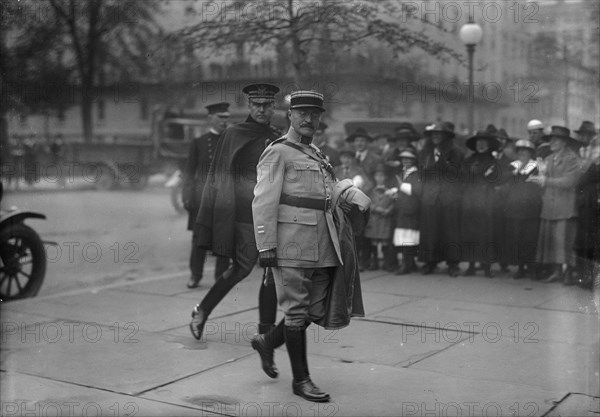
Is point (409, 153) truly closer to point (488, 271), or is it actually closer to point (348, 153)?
point (348, 153)

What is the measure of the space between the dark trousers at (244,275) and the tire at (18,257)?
7.88 feet

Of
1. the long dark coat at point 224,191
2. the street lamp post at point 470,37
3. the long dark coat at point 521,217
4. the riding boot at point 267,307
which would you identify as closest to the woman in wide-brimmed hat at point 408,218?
the long dark coat at point 521,217

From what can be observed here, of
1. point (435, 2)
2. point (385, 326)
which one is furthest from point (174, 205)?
point (385, 326)

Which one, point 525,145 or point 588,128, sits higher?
point 588,128

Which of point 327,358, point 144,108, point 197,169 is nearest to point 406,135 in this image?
point 197,169

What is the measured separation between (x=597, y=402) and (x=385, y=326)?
6.92 ft

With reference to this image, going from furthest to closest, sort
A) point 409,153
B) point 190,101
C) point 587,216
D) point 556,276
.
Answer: point 190,101 < point 409,153 < point 556,276 < point 587,216

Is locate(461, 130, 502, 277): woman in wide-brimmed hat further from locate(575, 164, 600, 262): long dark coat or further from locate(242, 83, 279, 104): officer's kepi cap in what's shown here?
locate(242, 83, 279, 104): officer's kepi cap

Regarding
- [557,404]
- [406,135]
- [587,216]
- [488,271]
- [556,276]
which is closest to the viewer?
[557,404]

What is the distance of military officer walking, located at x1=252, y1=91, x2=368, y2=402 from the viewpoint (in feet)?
15.0

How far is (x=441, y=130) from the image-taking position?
889 centimetres

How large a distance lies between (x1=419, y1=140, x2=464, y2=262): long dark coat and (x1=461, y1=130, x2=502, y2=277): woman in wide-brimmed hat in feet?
0.29

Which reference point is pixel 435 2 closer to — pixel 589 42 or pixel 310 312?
pixel 589 42

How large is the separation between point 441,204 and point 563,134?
1.46 metres
